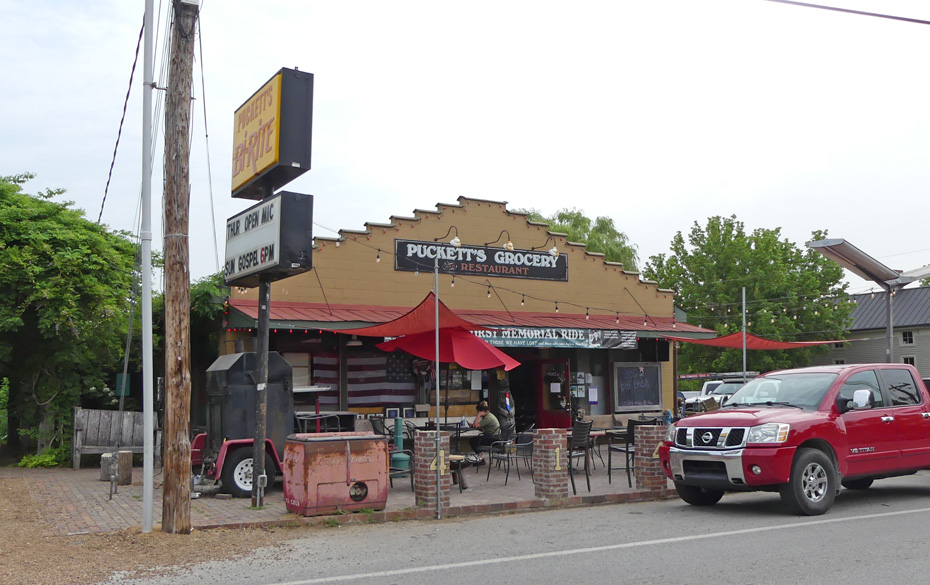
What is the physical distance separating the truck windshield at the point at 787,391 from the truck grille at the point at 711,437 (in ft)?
3.43

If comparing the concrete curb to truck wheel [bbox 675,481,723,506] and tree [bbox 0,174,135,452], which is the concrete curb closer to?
truck wheel [bbox 675,481,723,506]

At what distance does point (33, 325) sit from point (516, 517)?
1147cm

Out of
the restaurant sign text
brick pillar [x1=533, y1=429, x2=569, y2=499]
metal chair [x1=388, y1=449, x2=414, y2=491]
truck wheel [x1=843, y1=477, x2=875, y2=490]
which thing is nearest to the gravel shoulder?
metal chair [x1=388, y1=449, x2=414, y2=491]

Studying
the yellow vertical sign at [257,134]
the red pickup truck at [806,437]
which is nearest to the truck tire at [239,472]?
the yellow vertical sign at [257,134]

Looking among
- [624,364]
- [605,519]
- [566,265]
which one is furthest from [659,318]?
[605,519]

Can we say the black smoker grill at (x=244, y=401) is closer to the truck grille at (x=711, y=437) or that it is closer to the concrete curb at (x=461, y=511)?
the concrete curb at (x=461, y=511)

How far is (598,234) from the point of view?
43031 millimetres

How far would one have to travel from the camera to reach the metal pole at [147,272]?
29.0ft

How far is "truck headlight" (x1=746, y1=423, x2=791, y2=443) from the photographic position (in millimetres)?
9266

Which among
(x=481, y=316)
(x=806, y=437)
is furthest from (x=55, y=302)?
(x=806, y=437)

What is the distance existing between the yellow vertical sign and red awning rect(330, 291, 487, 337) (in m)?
3.58

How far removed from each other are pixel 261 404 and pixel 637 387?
12160 millimetres

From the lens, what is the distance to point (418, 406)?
17.2 meters

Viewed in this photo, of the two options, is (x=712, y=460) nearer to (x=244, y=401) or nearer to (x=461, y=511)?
(x=461, y=511)
